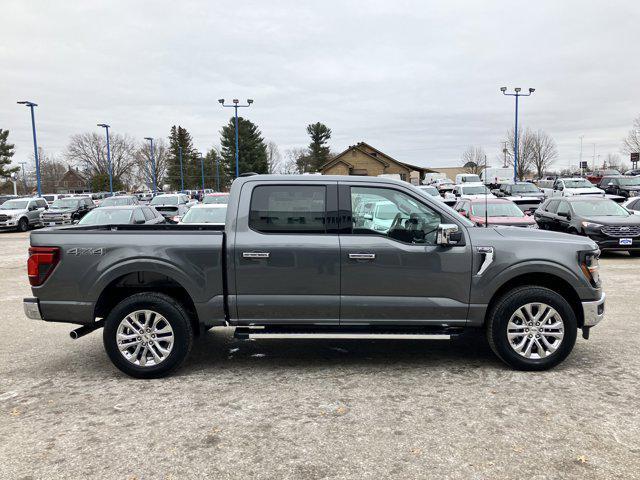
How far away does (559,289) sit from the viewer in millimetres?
5355

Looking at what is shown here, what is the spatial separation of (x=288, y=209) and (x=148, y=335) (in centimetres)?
186

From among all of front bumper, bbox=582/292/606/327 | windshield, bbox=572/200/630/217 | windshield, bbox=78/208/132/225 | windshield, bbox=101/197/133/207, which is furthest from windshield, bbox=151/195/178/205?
front bumper, bbox=582/292/606/327

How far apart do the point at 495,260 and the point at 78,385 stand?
4.24 metres

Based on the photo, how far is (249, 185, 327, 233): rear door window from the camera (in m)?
5.07

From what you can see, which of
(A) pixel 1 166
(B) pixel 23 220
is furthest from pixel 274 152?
(B) pixel 23 220

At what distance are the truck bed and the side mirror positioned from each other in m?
2.10

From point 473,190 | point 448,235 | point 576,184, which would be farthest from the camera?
point 576,184

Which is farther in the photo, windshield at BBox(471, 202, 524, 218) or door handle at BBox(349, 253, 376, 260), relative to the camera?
windshield at BBox(471, 202, 524, 218)

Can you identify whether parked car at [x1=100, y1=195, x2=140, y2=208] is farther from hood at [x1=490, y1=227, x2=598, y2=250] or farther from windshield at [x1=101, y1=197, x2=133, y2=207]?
hood at [x1=490, y1=227, x2=598, y2=250]

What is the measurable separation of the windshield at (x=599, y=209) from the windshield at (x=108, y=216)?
12.2 m

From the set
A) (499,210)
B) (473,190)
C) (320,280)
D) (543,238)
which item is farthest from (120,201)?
(543,238)

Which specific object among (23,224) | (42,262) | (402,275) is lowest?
(23,224)

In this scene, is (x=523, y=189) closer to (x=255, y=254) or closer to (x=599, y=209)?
(x=599, y=209)

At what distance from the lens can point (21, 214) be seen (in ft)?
87.6
